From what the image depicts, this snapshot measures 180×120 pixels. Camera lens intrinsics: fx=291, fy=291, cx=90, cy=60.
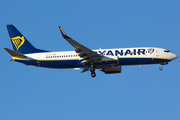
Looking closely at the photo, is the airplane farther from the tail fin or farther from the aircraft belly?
the tail fin

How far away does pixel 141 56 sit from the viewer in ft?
178

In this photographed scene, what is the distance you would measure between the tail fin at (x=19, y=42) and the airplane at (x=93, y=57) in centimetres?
28

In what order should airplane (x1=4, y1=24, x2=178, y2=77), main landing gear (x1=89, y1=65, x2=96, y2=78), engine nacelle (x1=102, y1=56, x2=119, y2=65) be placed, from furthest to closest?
main landing gear (x1=89, y1=65, x2=96, y2=78), airplane (x1=4, y1=24, x2=178, y2=77), engine nacelle (x1=102, y1=56, x2=119, y2=65)

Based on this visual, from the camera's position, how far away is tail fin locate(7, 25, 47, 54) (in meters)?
58.4

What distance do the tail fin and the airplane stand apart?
28 centimetres

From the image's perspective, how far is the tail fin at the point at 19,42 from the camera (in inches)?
2298

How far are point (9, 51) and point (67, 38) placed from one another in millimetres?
12970

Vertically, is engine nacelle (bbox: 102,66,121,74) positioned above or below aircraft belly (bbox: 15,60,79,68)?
below

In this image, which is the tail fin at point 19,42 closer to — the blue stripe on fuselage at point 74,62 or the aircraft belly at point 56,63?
the aircraft belly at point 56,63

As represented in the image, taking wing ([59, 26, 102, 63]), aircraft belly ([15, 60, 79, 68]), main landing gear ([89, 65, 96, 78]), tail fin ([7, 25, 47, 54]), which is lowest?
main landing gear ([89, 65, 96, 78])

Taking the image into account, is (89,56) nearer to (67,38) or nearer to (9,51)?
(67,38)

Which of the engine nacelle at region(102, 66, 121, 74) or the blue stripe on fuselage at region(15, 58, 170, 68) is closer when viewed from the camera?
the blue stripe on fuselage at region(15, 58, 170, 68)

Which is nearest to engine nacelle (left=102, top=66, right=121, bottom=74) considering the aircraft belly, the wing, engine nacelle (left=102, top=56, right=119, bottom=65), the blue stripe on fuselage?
the blue stripe on fuselage

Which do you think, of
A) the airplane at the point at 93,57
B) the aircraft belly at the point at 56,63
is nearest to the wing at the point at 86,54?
the airplane at the point at 93,57
